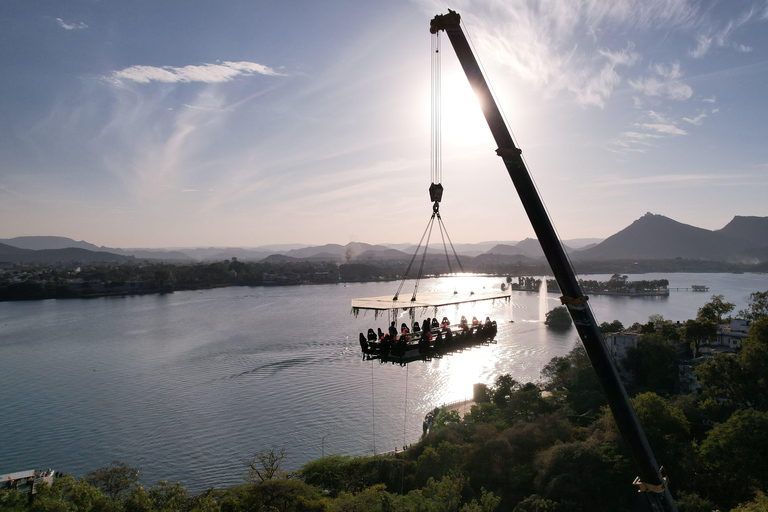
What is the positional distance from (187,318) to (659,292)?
8342 centimetres

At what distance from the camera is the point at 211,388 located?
86.9ft

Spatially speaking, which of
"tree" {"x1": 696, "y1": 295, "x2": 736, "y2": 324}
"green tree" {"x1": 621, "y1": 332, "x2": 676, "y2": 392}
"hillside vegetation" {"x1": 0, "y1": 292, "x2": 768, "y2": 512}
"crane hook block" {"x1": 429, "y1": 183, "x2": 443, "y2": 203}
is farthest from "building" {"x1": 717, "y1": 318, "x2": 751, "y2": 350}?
"crane hook block" {"x1": 429, "y1": 183, "x2": 443, "y2": 203}

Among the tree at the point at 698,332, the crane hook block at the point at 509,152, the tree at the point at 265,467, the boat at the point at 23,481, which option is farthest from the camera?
the tree at the point at 698,332

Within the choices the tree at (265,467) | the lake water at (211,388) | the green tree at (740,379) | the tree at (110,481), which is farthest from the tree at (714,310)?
the tree at (110,481)

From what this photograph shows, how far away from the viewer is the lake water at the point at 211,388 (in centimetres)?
1939

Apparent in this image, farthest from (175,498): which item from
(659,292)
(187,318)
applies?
(659,292)

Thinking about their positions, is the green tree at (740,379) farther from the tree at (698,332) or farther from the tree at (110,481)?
the tree at (110,481)

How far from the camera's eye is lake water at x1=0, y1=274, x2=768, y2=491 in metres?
19.4

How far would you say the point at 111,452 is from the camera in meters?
19.1

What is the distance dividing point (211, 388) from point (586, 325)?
26681 mm

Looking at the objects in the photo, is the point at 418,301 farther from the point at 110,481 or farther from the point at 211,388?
the point at 211,388

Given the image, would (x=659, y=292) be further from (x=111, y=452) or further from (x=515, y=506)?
(x=111, y=452)

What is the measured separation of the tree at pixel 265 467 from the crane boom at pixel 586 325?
1118 centimetres

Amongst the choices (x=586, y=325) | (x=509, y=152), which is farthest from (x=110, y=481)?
(x=509, y=152)
